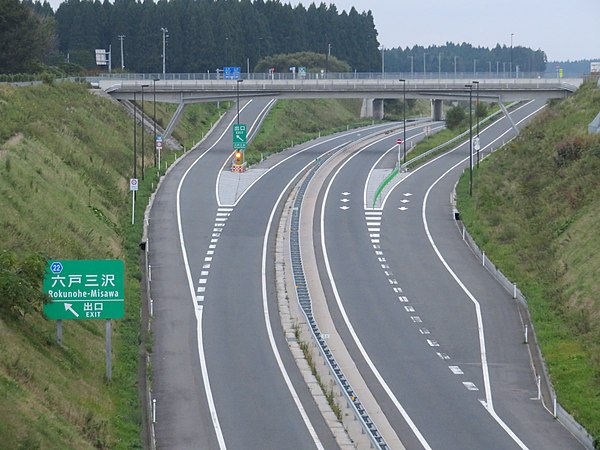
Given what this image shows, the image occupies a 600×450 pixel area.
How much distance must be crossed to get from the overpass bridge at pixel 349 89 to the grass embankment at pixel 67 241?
7.95 metres

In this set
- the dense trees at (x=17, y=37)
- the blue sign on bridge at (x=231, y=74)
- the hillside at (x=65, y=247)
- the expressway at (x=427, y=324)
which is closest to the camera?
the hillside at (x=65, y=247)

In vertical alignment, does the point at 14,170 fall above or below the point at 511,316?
above

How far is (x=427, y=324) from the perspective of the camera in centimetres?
5925

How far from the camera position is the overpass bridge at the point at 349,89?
117750 millimetres

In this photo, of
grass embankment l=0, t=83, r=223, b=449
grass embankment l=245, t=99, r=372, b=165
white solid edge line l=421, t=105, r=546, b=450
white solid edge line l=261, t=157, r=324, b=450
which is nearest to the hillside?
grass embankment l=0, t=83, r=223, b=449

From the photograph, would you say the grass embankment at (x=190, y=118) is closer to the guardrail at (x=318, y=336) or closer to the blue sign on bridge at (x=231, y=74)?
the blue sign on bridge at (x=231, y=74)

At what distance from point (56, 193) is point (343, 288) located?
54.0 feet

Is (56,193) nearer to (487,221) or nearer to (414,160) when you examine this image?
(487,221)

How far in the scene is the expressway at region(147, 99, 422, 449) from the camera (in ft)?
144

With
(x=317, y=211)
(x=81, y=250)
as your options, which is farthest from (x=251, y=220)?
(x=81, y=250)

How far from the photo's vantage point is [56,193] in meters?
70.1

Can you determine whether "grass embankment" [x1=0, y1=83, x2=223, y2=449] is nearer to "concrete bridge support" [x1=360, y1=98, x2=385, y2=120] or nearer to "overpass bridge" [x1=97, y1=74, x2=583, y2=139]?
"overpass bridge" [x1=97, y1=74, x2=583, y2=139]

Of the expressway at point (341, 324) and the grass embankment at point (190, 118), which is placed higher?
the grass embankment at point (190, 118)

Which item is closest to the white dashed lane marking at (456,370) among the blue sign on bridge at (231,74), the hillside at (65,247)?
the hillside at (65,247)
